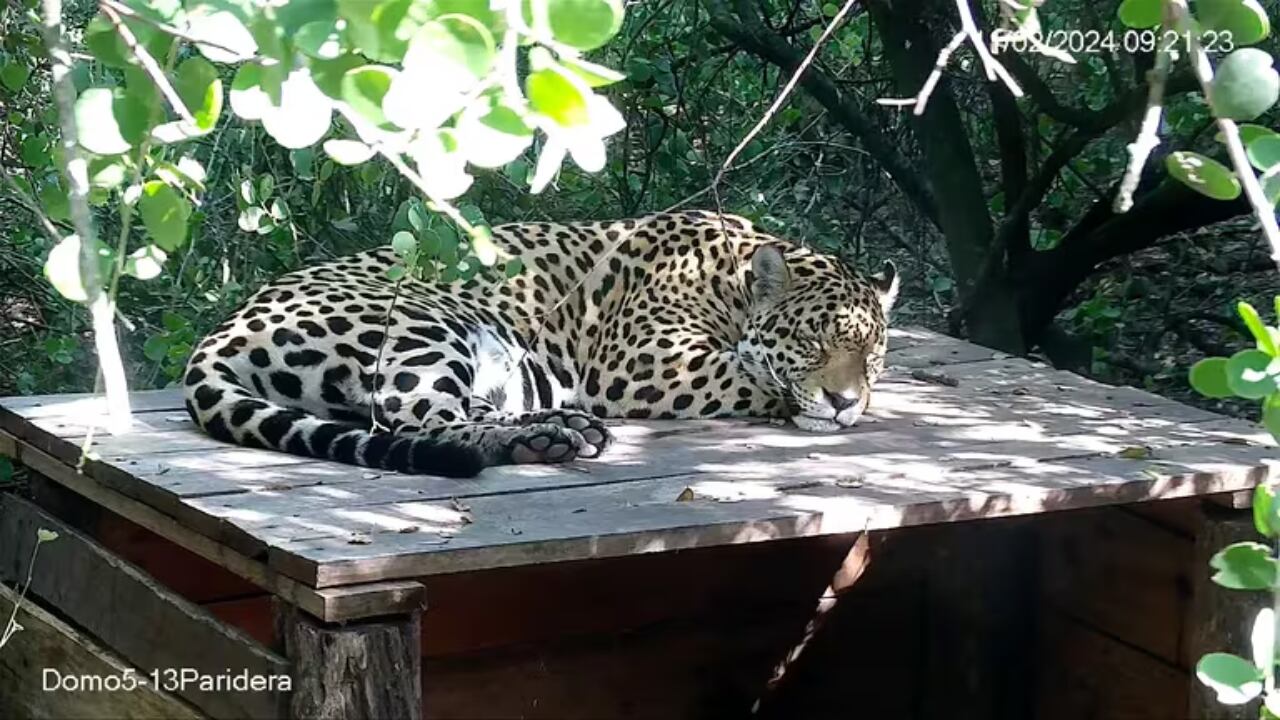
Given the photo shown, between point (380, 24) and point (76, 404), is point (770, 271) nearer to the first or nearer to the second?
point (76, 404)

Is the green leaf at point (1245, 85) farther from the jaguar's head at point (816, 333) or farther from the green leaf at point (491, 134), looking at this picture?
the jaguar's head at point (816, 333)

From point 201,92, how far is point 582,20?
530mm

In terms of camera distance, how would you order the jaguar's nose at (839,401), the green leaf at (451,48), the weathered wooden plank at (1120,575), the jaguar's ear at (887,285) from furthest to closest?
the jaguar's ear at (887,285) → the weathered wooden plank at (1120,575) → the jaguar's nose at (839,401) → the green leaf at (451,48)

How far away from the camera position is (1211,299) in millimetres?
7836

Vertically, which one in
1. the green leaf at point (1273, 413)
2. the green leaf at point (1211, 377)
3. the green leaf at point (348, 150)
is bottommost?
the green leaf at point (1273, 413)

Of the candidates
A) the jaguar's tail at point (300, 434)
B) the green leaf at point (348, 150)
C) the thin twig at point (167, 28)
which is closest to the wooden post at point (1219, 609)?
the jaguar's tail at point (300, 434)

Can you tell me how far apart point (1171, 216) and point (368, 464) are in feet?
11.5

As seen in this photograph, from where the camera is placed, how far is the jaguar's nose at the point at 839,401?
502 centimetres

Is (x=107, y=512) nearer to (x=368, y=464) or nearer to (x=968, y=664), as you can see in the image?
(x=368, y=464)

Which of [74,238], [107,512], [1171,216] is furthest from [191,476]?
[1171,216]

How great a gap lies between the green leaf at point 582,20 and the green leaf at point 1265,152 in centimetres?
69

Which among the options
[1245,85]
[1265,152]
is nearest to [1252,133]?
[1265,152]

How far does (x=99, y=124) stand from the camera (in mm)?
1903
